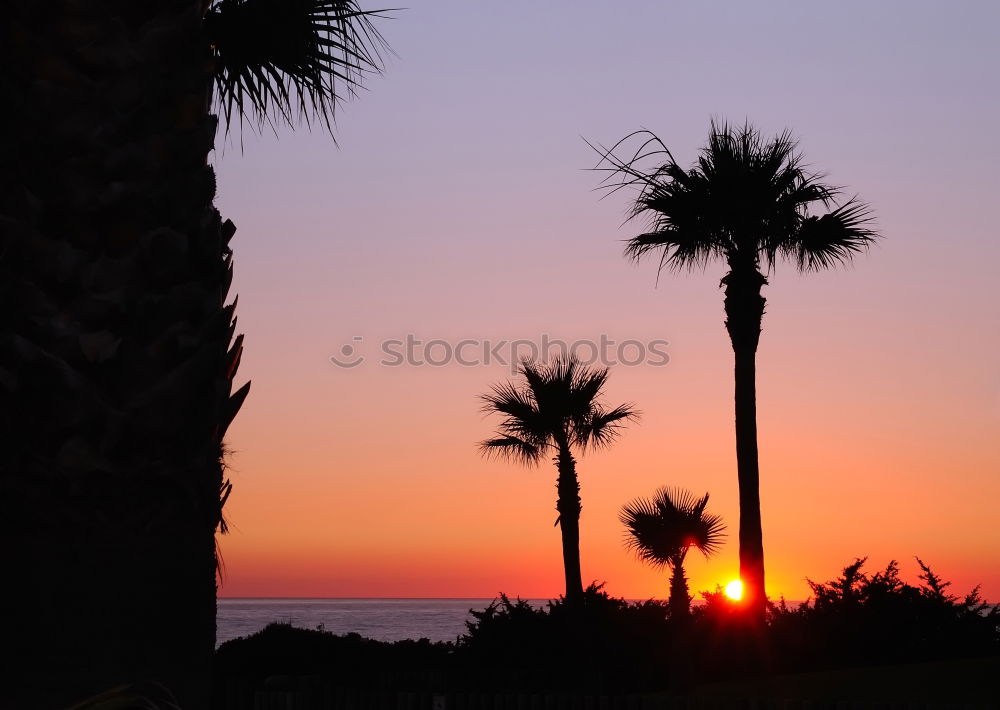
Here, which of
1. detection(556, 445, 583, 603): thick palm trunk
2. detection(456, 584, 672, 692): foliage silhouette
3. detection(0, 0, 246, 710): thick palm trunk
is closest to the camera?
detection(0, 0, 246, 710): thick palm trunk

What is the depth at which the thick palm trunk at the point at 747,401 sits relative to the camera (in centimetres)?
2320

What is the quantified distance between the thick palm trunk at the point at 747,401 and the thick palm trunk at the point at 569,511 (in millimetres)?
9213

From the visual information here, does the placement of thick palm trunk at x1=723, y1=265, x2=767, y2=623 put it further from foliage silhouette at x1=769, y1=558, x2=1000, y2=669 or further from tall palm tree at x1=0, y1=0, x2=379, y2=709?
tall palm tree at x1=0, y1=0, x2=379, y2=709

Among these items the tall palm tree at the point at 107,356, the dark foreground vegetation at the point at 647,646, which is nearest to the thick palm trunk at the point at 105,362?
the tall palm tree at the point at 107,356

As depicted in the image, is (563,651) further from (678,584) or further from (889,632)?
(678,584)

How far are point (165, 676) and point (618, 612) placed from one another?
19.3 meters

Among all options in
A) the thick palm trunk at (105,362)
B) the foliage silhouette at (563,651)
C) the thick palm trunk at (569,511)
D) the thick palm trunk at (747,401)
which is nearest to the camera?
the thick palm trunk at (105,362)

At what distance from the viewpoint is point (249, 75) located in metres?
7.60

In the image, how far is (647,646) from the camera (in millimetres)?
20969

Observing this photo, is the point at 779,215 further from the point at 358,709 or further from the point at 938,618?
the point at 358,709

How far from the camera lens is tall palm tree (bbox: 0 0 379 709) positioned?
488 cm

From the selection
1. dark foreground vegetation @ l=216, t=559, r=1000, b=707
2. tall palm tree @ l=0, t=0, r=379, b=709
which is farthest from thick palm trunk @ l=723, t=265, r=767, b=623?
tall palm tree @ l=0, t=0, r=379, b=709

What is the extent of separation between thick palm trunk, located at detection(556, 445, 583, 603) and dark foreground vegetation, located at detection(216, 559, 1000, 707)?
8435 mm

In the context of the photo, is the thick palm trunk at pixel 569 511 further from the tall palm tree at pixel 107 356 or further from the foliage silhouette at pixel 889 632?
the tall palm tree at pixel 107 356
